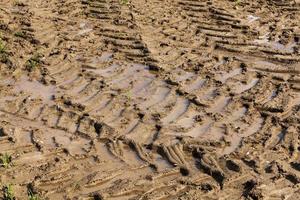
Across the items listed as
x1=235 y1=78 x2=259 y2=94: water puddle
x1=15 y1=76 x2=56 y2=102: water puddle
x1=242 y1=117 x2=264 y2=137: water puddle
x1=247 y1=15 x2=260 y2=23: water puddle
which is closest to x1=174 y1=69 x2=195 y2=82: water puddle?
x1=235 y1=78 x2=259 y2=94: water puddle

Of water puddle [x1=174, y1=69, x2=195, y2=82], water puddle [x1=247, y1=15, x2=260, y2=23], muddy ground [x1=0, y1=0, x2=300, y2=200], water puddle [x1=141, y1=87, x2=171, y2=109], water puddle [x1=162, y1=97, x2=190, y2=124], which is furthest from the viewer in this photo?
water puddle [x1=247, y1=15, x2=260, y2=23]

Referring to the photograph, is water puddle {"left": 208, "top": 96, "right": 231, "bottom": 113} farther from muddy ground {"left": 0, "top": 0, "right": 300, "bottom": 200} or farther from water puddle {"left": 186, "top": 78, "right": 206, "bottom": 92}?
water puddle {"left": 186, "top": 78, "right": 206, "bottom": 92}

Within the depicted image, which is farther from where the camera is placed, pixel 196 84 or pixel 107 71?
pixel 107 71

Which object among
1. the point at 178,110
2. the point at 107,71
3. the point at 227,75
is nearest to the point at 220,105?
the point at 178,110

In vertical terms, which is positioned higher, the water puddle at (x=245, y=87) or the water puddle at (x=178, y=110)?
the water puddle at (x=245, y=87)

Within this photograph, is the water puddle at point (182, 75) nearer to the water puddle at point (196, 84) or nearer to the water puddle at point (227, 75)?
the water puddle at point (196, 84)

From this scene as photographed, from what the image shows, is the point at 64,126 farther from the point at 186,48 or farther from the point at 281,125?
the point at 186,48

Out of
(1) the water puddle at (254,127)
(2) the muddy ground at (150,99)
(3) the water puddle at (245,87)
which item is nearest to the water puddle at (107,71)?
(2) the muddy ground at (150,99)

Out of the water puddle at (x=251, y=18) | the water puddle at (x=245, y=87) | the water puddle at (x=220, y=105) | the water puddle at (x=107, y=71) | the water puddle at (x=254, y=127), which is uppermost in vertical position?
the water puddle at (x=251, y=18)

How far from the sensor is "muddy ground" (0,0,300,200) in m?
5.00

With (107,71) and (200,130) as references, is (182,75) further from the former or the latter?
(200,130)

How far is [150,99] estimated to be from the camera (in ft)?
22.0

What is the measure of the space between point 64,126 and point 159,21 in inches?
156

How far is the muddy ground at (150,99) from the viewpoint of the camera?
5.00 meters
